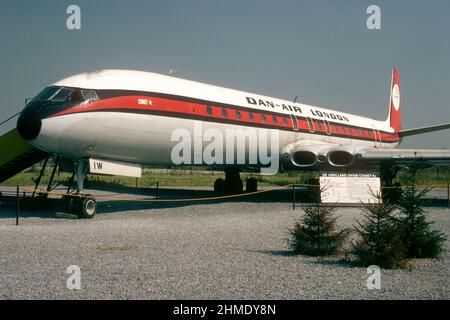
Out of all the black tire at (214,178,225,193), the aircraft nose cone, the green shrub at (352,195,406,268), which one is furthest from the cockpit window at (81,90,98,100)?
the black tire at (214,178,225,193)

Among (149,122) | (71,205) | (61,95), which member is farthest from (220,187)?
(61,95)

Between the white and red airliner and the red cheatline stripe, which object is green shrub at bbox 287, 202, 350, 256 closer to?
the white and red airliner

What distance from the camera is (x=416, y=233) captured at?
23.9 feet

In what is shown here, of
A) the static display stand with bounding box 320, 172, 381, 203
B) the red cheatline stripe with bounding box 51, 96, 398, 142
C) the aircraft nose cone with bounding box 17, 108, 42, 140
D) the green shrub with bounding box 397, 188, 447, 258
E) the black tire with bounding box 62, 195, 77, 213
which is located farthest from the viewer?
the static display stand with bounding box 320, 172, 381, 203

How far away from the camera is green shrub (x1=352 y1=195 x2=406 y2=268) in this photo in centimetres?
646

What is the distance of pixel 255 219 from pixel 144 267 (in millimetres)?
6161

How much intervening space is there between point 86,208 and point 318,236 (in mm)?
6807

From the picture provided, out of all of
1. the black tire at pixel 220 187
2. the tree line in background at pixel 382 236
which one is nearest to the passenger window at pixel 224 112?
the black tire at pixel 220 187

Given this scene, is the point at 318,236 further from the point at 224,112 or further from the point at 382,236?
the point at 224,112

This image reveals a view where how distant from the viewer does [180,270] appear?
615 centimetres

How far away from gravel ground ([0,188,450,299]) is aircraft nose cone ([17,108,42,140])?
85.5 inches
